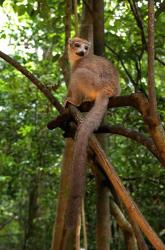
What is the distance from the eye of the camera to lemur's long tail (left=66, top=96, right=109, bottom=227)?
5.90 ft

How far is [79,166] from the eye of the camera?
2055mm

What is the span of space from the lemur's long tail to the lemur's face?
1.61m

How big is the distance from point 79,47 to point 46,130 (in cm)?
326

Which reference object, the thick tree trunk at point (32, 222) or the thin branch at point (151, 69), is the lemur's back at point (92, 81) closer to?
the thin branch at point (151, 69)

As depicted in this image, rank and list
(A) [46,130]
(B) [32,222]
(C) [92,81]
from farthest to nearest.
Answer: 1. (B) [32,222]
2. (A) [46,130]
3. (C) [92,81]

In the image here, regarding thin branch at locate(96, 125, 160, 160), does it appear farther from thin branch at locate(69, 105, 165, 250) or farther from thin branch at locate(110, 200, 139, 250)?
thin branch at locate(110, 200, 139, 250)

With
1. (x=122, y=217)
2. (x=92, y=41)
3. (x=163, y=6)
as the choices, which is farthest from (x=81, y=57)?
(x=122, y=217)

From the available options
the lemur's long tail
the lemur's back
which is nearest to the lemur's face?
the lemur's back

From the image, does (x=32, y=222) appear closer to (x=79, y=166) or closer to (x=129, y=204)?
(x=129, y=204)

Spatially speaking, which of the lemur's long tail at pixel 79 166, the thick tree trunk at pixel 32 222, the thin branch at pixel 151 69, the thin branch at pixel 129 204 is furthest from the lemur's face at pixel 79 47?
the thick tree trunk at pixel 32 222

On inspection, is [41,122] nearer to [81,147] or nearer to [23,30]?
[23,30]

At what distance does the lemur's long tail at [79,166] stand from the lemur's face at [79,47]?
1609mm

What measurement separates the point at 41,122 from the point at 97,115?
4900 millimetres

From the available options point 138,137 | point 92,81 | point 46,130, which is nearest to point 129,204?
point 138,137
